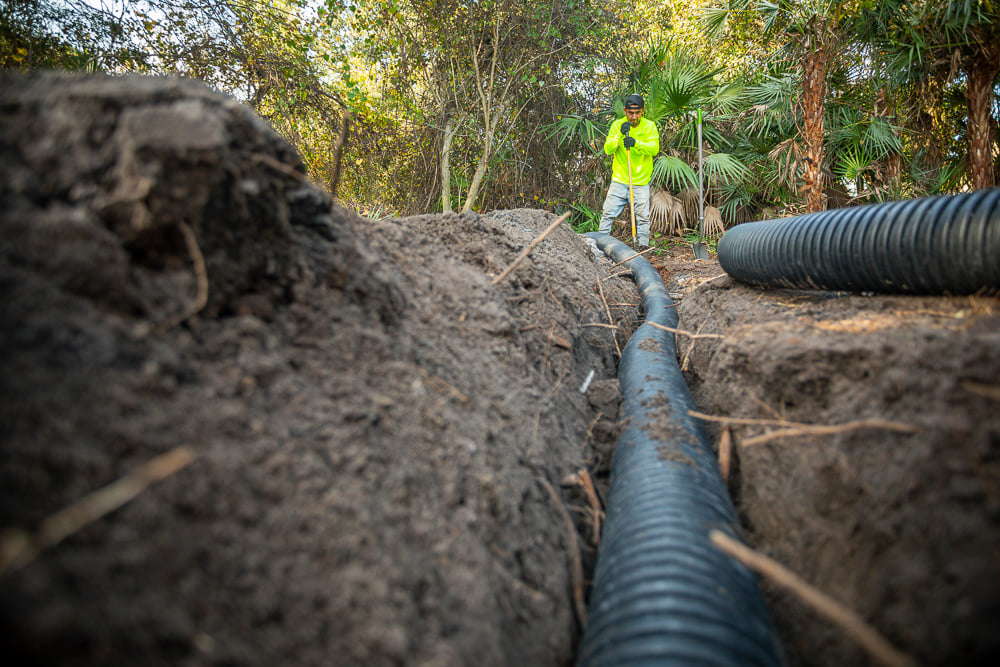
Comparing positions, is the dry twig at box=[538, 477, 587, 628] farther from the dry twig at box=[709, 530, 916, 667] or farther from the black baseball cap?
the black baseball cap

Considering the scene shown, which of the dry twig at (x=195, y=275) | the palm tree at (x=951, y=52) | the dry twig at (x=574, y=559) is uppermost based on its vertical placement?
the palm tree at (x=951, y=52)

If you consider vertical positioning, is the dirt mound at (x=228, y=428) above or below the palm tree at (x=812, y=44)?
below

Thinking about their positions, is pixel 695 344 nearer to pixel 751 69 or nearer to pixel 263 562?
pixel 263 562

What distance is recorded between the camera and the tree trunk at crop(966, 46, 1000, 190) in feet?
18.7

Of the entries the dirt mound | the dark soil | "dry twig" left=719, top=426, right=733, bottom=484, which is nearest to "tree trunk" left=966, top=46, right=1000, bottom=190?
the dark soil

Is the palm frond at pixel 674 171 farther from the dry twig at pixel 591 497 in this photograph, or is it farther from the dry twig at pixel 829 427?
the dry twig at pixel 591 497

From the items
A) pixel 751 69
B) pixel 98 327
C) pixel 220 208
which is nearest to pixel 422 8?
pixel 751 69

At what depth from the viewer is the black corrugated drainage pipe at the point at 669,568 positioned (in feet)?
3.57

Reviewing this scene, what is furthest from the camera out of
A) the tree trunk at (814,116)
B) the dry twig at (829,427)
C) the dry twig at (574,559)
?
the tree trunk at (814,116)

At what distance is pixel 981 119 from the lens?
18.8 feet

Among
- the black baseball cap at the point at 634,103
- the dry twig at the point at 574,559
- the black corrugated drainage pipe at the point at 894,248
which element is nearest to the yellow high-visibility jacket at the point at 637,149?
the black baseball cap at the point at 634,103

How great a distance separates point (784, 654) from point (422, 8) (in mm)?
7952

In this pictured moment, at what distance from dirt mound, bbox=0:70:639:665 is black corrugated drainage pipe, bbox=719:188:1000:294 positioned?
6.51 ft

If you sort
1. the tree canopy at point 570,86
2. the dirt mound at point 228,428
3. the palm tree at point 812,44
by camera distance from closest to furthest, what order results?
the dirt mound at point 228,428 < the tree canopy at point 570,86 < the palm tree at point 812,44
